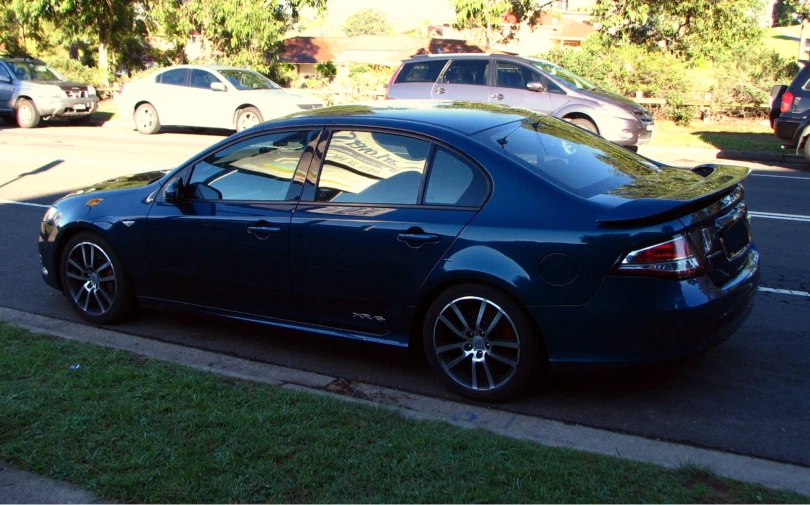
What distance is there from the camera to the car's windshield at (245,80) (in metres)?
18.8

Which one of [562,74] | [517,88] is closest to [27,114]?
[517,88]

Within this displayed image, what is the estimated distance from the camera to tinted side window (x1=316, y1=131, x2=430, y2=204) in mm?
4762

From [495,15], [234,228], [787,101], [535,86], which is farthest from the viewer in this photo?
[495,15]

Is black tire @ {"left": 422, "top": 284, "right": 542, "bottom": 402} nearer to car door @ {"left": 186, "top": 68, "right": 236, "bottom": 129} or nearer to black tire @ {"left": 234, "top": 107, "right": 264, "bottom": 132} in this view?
black tire @ {"left": 234, "top": 107, "right": 264, "bottom": 132}

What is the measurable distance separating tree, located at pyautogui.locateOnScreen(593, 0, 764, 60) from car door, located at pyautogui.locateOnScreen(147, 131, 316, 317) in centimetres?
2233

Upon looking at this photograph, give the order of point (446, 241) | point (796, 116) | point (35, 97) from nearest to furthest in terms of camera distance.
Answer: point (446, 241) → point (796, 116) → point (35, 97)

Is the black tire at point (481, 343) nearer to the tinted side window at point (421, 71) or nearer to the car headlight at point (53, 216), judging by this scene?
the car headlight at point (53, 216)

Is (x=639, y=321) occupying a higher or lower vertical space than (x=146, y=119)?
higher

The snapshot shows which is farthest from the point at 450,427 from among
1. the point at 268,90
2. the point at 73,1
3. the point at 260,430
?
the point at 73,1

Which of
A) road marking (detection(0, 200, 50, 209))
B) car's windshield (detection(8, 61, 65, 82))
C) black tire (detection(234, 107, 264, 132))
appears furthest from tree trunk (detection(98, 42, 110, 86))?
road marking (detection(0, 200, 50, 209))

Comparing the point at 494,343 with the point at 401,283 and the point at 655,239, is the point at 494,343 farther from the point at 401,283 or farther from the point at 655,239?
the point at 655,239

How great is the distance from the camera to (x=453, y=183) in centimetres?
463

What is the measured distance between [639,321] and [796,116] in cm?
1173

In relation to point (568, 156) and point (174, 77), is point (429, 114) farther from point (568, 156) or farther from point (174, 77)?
point (174, 77)
